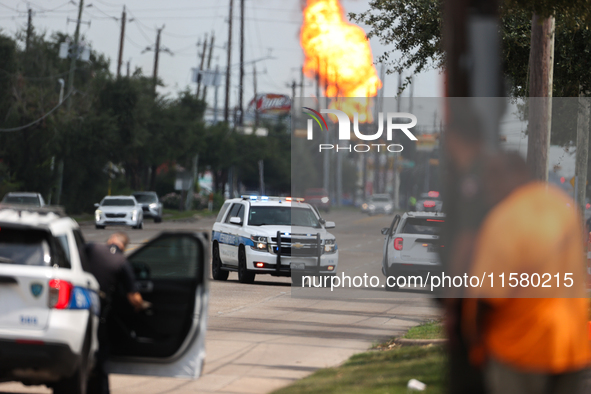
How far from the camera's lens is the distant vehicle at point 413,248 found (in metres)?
16.4

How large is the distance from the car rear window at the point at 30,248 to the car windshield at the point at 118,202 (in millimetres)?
32859

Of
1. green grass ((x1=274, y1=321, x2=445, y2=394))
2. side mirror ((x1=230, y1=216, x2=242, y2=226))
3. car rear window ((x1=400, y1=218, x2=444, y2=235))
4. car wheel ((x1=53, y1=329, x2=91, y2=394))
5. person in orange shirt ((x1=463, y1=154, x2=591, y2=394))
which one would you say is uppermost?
person in orange shirt ((x1=463, y1=154, x2=591, y2=394))

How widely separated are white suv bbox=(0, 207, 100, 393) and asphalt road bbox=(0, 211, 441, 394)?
176 centimetres

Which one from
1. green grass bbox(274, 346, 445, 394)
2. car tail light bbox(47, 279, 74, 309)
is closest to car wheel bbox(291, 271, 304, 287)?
green grass bbox(274, 346, 445, 394)

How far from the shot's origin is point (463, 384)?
133 inches

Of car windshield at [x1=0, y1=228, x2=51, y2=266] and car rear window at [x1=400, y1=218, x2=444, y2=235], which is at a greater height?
car windshield at [x1=0, y1=228, x2=51, y2=266]

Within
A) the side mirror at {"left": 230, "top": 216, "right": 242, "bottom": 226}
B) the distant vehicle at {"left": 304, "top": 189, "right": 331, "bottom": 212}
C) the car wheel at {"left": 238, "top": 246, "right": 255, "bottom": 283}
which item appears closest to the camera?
the distant vehicle at {"left": 304, "top": 189, "right": 331, "bottom": 212}

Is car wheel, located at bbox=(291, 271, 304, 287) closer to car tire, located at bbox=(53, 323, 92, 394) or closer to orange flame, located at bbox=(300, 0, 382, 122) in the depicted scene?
orange flame, located at bbox=(300, 0, 382, 122)

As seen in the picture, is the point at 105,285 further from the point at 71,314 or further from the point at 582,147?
the point at 582,147

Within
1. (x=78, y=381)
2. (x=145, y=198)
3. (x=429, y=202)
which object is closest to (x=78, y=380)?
(x=78, y=381)

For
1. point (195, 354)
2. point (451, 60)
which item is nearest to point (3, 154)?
point (195, 354)

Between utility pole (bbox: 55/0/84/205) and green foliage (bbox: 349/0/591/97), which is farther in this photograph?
utility pole (bbox: 55/0/84/205)

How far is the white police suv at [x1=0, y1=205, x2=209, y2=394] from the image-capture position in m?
6.10

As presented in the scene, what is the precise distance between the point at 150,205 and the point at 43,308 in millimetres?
40224
